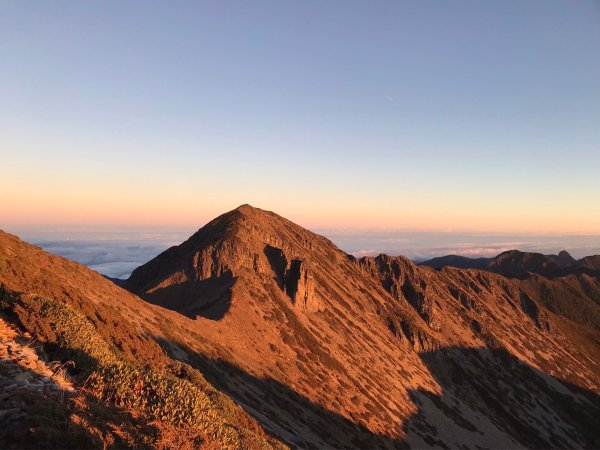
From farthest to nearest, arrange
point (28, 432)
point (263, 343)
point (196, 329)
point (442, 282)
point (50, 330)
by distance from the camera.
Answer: point (442, 282) < point (263, 343) < point (196, 329) < point (50, 330) < point (28, 432)

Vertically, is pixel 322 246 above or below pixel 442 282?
above

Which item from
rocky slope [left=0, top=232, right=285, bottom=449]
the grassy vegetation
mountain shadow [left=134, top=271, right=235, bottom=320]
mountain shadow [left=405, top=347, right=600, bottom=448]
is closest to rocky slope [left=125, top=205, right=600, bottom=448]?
mountain shadow [left=134, top=271, right=235, bottom=320]

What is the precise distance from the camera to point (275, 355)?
66312 mm

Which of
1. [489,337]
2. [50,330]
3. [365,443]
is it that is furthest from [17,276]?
[489,337]

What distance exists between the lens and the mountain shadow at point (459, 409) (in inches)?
1686

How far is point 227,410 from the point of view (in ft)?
Answer: 70.9

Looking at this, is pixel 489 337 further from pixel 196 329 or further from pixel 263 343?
pixel 196 329

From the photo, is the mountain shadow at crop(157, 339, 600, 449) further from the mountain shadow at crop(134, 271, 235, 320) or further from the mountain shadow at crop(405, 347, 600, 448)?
the mountain shadow at crop(134, 271, 235, 320)

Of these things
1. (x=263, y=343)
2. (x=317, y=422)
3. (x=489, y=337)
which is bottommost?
(x=489, y=337)

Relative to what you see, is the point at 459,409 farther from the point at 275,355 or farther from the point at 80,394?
the point at 80,394

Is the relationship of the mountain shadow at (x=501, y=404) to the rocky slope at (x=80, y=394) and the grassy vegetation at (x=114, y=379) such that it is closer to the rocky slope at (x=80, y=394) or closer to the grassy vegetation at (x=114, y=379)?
the grassy vegetation at (x=114, y=379)

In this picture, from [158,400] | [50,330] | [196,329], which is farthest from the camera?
[196,329]

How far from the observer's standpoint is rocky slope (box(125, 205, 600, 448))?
56531 millimetres

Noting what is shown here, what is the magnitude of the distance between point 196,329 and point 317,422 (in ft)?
64.8
